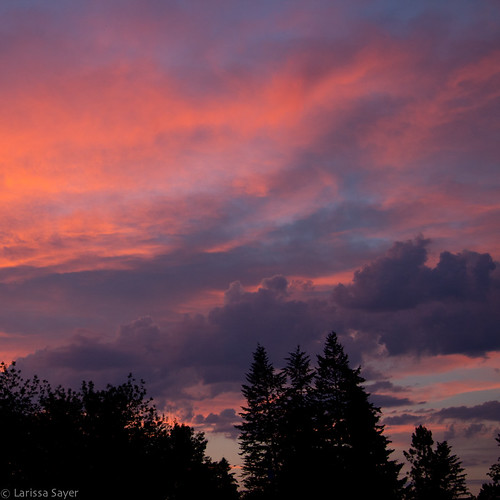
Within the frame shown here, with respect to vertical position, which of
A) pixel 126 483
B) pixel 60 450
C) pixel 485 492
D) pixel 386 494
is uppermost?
pixel 60 450

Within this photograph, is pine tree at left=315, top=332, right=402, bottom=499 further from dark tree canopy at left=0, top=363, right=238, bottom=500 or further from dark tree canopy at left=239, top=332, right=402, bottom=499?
dark tree canopy at left=0, top=363, right=238, bottom=500

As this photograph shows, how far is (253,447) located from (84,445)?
41257 millimetres

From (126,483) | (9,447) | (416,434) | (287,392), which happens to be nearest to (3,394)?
(9,447)

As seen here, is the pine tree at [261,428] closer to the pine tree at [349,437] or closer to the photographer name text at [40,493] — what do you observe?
the pine tree at [349,437]

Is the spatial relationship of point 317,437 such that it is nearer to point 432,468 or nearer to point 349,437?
point 349,437

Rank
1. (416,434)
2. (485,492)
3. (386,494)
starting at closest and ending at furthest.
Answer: (386,494) < (485,492) < (416,434)

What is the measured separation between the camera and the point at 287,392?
73500mm

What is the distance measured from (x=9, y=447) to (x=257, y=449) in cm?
4434

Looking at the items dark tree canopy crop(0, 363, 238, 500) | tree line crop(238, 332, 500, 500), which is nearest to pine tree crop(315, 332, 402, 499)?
tree line crop(238, 332, 500, 500)

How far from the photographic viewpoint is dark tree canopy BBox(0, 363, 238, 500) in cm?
3453

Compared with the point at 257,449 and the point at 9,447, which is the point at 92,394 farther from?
the point at 257,449

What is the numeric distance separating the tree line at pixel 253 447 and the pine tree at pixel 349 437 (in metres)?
0.10

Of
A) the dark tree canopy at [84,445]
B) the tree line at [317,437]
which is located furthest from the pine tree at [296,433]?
the dark tree canopy at [84,445]

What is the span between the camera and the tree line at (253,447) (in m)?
35.3
